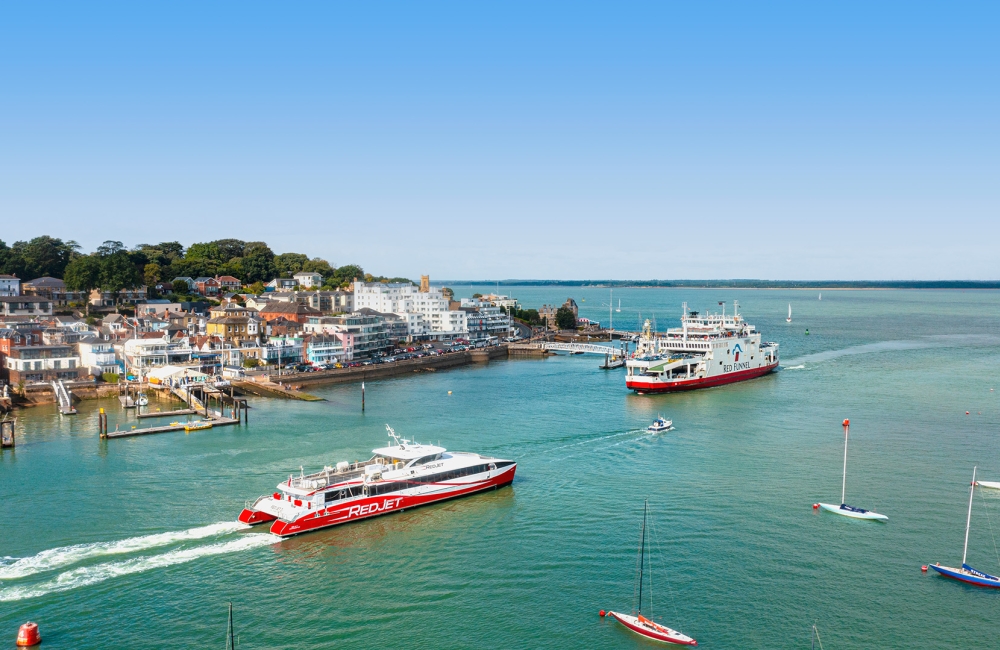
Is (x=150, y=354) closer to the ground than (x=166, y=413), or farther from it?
farther from it

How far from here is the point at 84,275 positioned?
73250 millimetres

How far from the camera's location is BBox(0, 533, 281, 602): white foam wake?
17.6 m

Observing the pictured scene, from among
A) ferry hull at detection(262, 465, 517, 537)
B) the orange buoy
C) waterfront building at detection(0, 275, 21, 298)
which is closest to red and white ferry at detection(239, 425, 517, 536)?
ferry hull at detection(262, 465, 517, 537)

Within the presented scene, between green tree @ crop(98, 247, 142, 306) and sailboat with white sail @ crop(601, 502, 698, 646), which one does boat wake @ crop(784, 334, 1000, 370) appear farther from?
green tree @ crop(98, 247, 142, 306)

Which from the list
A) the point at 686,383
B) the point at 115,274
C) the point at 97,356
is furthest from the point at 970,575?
the point at 115,274

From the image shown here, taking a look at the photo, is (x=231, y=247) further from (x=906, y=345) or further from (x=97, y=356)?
(x=906, y=345)

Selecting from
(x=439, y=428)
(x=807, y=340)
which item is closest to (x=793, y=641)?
(x=439, y=428)

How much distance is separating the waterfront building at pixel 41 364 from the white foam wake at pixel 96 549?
31.2m

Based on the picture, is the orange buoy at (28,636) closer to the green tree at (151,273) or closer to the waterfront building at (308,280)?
the green tree at (151,273)

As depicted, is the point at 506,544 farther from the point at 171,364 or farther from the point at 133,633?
the point at 171,364

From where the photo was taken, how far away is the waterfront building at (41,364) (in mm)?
45969

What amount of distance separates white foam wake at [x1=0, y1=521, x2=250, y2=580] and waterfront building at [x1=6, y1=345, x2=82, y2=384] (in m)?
31.2

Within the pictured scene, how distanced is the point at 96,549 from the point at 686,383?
39367 millimetres

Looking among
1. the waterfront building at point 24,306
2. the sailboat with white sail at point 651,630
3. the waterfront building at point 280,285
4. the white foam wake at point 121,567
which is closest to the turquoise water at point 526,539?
the white foam wake at point 121,567
